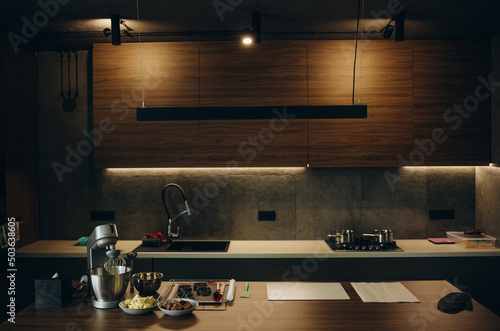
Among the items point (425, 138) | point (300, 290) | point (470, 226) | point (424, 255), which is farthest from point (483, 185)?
point (300, 290)

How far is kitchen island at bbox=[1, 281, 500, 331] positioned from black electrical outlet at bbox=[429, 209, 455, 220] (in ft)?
5.94

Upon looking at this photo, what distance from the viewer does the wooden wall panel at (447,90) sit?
11.6 ft

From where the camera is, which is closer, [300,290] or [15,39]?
[300,290]

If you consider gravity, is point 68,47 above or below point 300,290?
above

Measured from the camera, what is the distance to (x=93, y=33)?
3.39m

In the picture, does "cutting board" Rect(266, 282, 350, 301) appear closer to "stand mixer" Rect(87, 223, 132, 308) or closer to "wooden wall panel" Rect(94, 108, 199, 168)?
"stand mixer" Rect(87, 223, 132, 308)

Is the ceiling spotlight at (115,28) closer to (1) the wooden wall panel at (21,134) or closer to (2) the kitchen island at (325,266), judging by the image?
(1) the wooden wall panel at (21,134)

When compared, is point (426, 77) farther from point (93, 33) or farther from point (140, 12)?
point (93, 33)

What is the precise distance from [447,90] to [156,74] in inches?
103

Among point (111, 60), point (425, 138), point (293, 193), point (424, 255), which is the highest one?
point (111, 60)

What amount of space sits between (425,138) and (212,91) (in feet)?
6.40

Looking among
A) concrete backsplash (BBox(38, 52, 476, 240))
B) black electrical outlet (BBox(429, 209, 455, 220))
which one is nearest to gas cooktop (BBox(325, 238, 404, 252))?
concrete backsplash (BBox(38, 52, 476, 240))

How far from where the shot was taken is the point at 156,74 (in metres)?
3.53

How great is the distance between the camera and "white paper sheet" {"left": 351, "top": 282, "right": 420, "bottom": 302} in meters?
2.18
